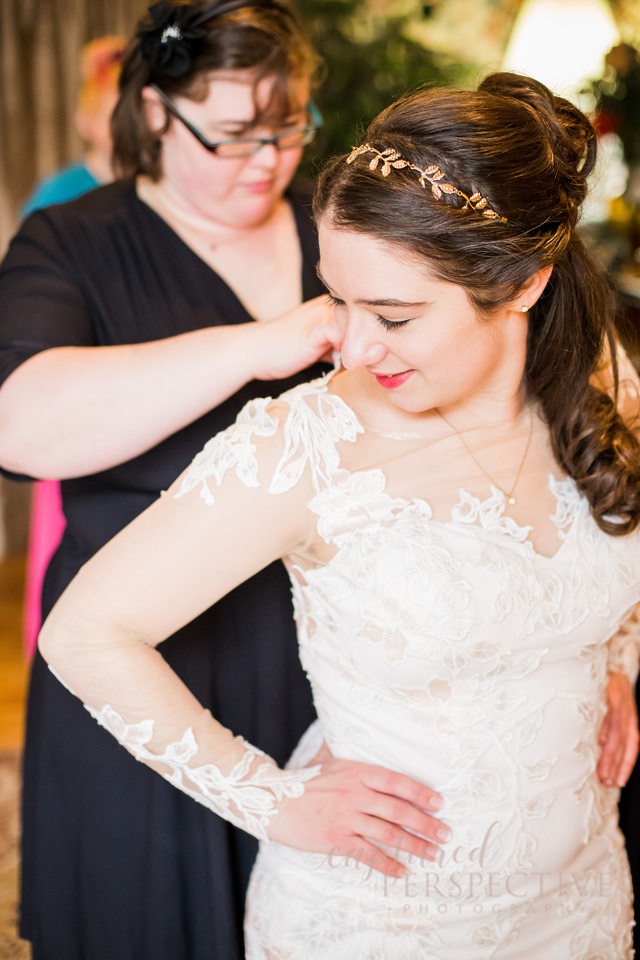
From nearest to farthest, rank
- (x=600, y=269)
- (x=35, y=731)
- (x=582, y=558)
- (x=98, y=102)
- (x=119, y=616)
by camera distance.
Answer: (x=119, y=616) → (x=582, y=558) → (x=600, y=269) → (x=35, y=731) → (x=98, y=102)

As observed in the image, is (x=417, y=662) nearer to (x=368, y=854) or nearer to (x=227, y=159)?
(x=368, y=854)

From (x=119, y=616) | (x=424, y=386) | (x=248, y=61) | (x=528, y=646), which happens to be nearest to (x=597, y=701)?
(x=528, y=646)

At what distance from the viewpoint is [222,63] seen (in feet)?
4.32

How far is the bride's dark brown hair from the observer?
0.93 meters

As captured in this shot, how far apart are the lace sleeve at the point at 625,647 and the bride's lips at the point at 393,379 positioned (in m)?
0.66

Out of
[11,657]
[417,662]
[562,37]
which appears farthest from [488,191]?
[11,657]

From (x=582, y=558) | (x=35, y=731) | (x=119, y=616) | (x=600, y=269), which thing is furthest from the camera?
(x=35, y=731)

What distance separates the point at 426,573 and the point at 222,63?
0.83 metres

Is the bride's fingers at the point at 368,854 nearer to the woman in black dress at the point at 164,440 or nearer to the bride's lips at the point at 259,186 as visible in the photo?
the woman in black dress at the point at 164,440

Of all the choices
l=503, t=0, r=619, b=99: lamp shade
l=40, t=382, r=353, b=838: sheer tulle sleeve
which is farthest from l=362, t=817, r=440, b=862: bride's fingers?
l=503, t=0, r=619, b=99: lamp shade

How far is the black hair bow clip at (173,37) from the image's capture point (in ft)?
4.27

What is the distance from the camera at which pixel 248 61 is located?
132 cm

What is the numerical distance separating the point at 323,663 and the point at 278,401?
1.14ft

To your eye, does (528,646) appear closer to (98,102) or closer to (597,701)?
(597,701)
